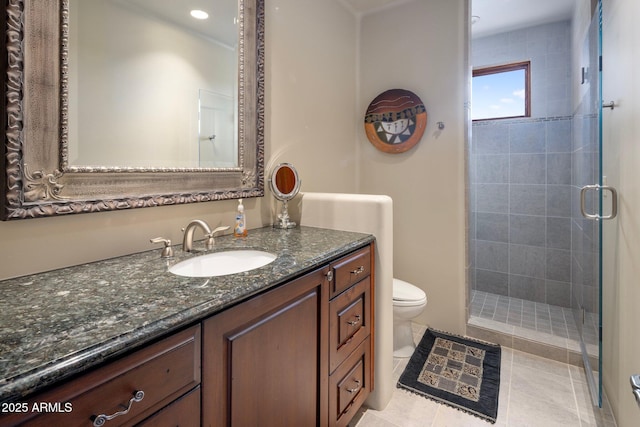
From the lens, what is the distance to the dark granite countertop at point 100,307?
21.1 inches

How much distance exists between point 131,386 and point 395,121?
2454 millimetres

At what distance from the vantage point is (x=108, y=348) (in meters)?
0.59

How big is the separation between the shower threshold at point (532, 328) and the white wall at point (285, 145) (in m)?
1.52

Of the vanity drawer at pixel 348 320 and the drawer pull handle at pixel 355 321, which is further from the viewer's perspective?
the drawer pull handle at pixel 355 321

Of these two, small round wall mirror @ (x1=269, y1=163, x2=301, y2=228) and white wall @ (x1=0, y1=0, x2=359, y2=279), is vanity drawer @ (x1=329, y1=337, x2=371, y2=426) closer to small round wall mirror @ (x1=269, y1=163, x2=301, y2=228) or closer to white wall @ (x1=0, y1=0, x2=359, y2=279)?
small round wall mirror @ (x1=269, y1=163, x2=301, y2=228)

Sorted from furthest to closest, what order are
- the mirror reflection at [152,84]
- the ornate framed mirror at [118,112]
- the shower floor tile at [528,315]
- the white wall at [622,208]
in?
1. the shower floor tile at [528,315]
2. the white wall at [622,208]
3. the mirror reflection at [152,84]
4. the ornate framed mirror at [118,112]

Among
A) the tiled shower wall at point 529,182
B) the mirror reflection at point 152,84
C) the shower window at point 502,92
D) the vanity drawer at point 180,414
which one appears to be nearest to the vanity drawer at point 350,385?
the vanity drawer at point 180,414

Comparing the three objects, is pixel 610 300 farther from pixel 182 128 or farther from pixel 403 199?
pixel 182 128

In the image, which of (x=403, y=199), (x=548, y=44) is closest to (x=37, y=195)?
(x=403, y=199)

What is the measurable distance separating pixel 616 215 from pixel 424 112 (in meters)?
1.39

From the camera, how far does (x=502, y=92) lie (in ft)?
10.5

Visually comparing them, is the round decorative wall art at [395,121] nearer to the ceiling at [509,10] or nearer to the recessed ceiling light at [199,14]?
the ceiling at [509,10]

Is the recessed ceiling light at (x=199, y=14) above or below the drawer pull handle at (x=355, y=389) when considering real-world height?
above

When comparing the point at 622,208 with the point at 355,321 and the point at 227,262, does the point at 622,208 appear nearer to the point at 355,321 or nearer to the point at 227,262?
the point at 355,321
